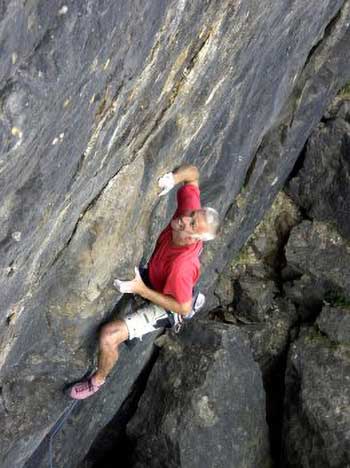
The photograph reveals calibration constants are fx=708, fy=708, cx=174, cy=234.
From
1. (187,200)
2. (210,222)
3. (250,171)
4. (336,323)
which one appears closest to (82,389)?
(187,200)

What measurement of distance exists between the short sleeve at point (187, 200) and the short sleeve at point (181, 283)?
61cm

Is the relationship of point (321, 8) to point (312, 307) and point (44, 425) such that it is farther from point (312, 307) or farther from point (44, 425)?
point (44, 425)

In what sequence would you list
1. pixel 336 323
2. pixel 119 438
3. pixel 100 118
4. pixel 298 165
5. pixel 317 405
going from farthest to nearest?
pixel 298 165
pixel 336 323
pixel 119 438
pixel 317 405
pixel 100 118

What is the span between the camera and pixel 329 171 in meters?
12.7

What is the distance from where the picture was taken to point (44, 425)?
792 cm

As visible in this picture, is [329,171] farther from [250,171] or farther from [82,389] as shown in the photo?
[82,389]

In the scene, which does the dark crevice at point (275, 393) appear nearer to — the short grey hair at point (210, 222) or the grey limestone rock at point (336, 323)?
the grey limestone rock at point (336, 323)

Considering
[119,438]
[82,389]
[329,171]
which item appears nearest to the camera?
[82,389]

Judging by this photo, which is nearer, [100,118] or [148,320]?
[100,118]

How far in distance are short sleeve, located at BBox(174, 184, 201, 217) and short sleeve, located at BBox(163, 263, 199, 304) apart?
0.61 meters

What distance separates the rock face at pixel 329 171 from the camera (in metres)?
12.4

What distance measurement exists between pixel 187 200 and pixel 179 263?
Answer: 75 cm

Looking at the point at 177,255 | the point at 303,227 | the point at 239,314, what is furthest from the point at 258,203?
the point at 177,255

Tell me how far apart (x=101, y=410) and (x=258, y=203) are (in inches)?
177
